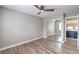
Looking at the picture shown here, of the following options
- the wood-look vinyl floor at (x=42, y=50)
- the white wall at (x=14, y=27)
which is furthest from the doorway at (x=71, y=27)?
the white wall at (x=14, y=27)

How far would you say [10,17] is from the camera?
420 cm

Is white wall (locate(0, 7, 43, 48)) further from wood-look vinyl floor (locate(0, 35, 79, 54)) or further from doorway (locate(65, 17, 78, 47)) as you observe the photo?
doorway (locate(65, 17, 78, 47))

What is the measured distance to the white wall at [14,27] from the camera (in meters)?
3.81

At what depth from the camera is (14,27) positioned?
4.50 metres

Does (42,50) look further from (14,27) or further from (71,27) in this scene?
(71,27)

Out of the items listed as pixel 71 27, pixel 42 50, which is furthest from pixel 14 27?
pixel 71 27

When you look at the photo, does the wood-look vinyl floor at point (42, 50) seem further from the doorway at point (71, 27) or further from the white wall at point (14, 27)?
the doorway at point (71, 27)

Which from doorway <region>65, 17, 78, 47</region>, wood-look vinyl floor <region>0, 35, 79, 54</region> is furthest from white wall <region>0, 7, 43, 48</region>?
doorway <region>65, 17, 78, 47</region>

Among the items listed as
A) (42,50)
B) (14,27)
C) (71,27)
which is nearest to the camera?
(42,50)

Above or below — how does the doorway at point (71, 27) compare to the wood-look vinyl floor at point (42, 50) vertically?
above

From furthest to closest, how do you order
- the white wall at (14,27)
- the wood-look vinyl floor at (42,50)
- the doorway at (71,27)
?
1. the doorway at (71,27)
2. the white wall at (14,27)
3. the wood-look vinyl floor at (42,50)
